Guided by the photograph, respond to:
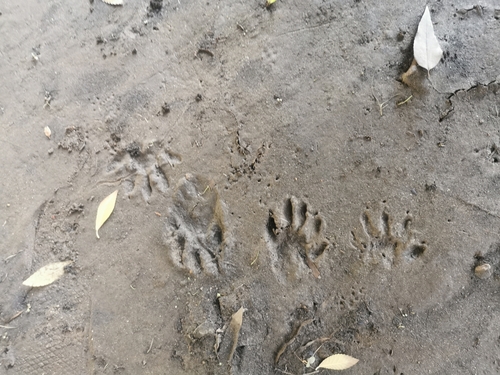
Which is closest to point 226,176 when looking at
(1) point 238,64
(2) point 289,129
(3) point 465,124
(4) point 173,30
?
(2) point 289,129

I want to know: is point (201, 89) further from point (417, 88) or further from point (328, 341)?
point (328, 341)

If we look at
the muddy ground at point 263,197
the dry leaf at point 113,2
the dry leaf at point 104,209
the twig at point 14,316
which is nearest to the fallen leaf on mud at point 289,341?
the muddy ground at point 263,197

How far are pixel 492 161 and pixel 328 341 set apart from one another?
1043 millimetres

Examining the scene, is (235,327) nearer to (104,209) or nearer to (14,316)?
(104,209)

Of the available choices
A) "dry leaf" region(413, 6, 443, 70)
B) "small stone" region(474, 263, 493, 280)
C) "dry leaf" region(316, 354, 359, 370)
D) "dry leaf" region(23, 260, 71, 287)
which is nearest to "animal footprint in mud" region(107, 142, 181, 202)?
"dry leaf" region(23, 260, 71, 287)

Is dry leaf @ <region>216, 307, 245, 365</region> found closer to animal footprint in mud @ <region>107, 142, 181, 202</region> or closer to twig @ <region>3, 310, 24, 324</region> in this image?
animal footprint in mud @ <region>107, 142, 181, 202</region>

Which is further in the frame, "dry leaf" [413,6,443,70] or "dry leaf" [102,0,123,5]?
"dry leaf" [102,0,123,5]

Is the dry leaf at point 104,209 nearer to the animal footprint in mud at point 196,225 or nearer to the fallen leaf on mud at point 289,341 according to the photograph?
the animal footprint in mud at point 196,225

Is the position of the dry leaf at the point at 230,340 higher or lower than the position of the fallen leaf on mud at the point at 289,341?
higher

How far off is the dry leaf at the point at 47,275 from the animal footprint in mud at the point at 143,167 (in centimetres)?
44

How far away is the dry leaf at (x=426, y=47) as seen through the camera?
1.77 meters

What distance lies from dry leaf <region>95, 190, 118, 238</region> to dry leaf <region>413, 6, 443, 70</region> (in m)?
1.45

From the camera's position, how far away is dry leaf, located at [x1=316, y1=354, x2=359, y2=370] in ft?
5.66

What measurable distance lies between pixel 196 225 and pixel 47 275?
68cm
